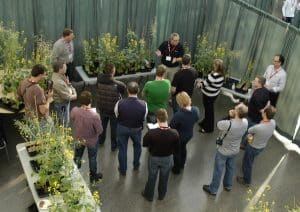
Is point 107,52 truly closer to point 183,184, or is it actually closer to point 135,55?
point 135,55

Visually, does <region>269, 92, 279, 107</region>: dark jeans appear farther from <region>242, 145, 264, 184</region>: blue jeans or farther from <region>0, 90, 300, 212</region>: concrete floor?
<region>242, 145, 264, 184</region>: blue jeans

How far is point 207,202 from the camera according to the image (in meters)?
6.01

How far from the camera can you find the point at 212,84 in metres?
6.88

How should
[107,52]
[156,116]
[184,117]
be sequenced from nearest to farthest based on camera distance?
[156,116] → [184,117] → [107,52]

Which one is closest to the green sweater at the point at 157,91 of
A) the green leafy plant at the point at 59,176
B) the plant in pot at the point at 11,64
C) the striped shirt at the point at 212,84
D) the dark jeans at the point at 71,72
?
the striped shirt at the point at 212,84

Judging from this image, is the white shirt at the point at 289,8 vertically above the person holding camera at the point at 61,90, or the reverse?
the white shirt at the point at 289,8

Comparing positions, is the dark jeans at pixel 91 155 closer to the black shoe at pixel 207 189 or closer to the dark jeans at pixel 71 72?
the black shoe at pixel 207 189

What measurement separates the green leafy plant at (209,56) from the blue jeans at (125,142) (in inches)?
111

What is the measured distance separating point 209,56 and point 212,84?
153 cm

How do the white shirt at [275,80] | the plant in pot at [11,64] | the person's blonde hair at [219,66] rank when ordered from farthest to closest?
1. the white shirt at [275,80]
2. the person's blonde hair at [219,66]
3. the plant in pot at [11,64]

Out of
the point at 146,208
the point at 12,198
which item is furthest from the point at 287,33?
the point at 12,198

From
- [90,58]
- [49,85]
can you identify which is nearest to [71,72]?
[90,58]

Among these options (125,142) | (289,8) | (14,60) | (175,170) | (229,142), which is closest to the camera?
(229,142)

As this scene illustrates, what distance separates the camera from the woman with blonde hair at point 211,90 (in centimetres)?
677
